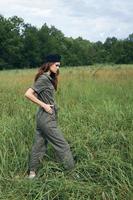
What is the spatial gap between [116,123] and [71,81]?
713cm

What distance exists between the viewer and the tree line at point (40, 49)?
70.1 metres

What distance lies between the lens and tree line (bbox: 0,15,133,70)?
230ft

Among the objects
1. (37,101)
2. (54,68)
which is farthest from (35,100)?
(54,68)

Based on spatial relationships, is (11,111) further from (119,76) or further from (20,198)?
(119,76)

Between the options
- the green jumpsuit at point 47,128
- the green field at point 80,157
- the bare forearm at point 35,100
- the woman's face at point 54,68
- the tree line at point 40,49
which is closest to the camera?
the green field at point 80,157

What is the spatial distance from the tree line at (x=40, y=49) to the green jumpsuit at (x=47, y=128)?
58.9 metres

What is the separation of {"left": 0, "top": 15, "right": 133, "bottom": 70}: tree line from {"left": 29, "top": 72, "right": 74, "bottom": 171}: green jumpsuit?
5892cm

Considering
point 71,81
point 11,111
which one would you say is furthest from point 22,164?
point 71,81

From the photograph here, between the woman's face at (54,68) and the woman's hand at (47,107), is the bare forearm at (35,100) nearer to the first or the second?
the woman's hand at (47,107)

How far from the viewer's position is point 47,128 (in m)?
6.46

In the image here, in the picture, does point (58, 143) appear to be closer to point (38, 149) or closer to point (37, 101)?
point (38, 149)

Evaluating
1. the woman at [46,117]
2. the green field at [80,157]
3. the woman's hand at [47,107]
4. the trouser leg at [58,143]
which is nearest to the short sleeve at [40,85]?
the woman at [46,117]

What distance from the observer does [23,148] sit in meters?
6.96

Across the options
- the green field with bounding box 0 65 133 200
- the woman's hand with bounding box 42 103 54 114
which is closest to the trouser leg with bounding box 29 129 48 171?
the green field with bounding box 0 65 133 200
